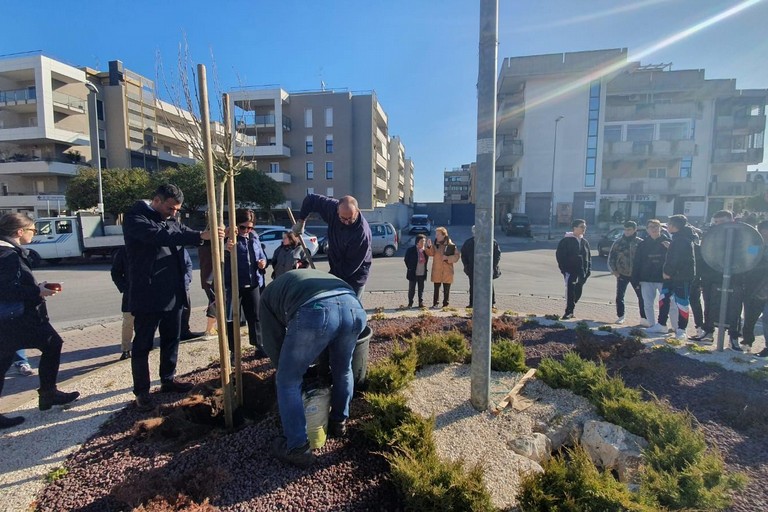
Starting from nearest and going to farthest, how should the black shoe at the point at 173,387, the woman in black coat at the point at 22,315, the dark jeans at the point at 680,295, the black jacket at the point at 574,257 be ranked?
1. the woman in black coat at the point at 22,315
2. the black shoe at the point at 173,387
3. the dark jeans at the point at 680,295
4. the black jacket at the point at 574,257

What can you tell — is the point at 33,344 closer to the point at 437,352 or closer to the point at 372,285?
the point at 437,352

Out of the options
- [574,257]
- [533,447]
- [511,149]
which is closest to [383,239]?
[574,257]

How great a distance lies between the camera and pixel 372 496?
88.0 inches

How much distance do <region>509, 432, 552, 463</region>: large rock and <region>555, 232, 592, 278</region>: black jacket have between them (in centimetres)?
437

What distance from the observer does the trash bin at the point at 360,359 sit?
10.3 feet

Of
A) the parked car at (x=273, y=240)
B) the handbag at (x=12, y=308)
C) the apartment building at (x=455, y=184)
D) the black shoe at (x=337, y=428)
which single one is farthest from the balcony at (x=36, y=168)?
the apartment building at (x=455, y=184)

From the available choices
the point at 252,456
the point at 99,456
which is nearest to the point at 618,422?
the point at 252,456

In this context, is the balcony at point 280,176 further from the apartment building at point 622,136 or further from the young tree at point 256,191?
the apartment building at point 622,136

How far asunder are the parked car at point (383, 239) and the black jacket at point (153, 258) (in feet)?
48.4

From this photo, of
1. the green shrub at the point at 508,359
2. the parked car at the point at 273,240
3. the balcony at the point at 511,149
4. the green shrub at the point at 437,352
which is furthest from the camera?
the balcony at the point at 511,149

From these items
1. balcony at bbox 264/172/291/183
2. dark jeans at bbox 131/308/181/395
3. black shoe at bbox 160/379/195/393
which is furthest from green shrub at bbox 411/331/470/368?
balcony at bbox 264/172/291/183

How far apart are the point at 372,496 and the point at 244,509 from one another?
2.30ft

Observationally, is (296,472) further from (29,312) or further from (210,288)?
(210,288)

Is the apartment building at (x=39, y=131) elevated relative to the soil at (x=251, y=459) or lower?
elevated
